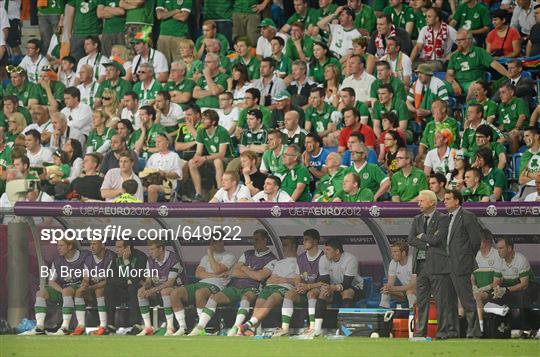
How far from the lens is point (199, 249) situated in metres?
13.6

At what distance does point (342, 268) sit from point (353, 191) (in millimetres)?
1309

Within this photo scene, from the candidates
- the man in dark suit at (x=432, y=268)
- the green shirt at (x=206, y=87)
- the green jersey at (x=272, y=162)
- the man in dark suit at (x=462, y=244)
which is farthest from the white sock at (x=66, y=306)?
the green shirt at (x=206, y=87)

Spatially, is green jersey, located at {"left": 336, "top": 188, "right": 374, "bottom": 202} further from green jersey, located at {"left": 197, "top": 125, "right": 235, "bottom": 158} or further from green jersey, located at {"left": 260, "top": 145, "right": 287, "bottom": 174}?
green jersey, located at {"left": 197, "top": 125, "right": 235, "bottom": 158}

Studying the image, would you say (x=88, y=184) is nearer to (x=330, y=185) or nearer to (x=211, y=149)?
(x=211, y=149)

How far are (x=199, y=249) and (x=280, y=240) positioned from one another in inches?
36.4

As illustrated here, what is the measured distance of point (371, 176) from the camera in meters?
14.6

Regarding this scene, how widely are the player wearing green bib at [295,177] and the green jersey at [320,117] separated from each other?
121 centimetres

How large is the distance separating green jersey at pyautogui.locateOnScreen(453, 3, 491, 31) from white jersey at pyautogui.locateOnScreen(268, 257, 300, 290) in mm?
→ 5610

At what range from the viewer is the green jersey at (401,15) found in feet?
57.7

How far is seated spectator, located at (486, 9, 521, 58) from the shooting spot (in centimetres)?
1681

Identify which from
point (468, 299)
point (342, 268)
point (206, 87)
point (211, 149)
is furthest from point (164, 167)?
point (468, 299)

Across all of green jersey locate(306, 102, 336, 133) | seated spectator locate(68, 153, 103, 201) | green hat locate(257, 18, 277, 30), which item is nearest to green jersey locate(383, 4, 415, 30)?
green hat locate(257, 18, 277, 30)

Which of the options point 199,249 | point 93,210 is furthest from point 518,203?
point 93,210

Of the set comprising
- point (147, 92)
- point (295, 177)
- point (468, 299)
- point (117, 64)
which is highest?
point (117, 64)
